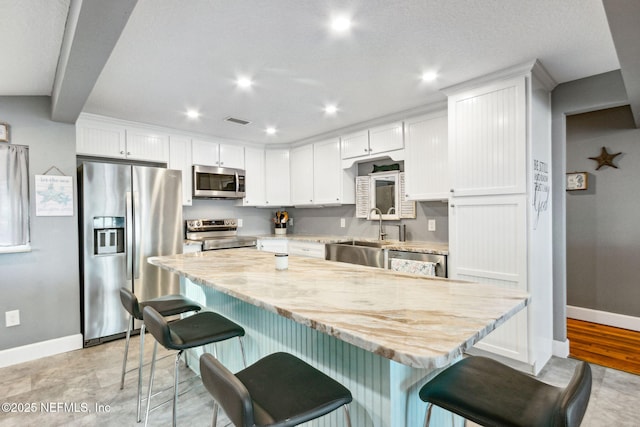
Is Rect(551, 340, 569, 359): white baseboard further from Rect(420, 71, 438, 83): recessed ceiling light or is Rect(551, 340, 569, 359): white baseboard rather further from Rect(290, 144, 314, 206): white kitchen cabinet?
Rect(290, 144, 314, 206): white kitchen cabinet

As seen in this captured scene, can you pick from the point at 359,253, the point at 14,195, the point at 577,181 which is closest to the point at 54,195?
the point at 14,195

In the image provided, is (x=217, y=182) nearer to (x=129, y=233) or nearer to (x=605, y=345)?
(x=129, y=233)

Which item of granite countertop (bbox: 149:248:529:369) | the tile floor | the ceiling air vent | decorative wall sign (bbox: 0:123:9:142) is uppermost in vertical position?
the ceiling air vent

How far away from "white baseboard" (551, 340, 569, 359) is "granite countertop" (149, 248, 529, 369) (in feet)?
6.79

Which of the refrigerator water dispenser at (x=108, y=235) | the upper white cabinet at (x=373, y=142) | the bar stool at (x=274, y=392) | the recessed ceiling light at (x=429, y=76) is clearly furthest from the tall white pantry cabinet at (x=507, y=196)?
the refrigerator water dispenser at (x=108, y=235)

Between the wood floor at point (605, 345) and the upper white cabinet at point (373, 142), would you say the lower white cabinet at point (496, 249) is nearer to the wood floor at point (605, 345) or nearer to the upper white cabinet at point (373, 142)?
the wood floor at point (605, 345)

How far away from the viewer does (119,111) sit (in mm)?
3250

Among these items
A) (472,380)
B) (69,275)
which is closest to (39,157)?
(69,275)

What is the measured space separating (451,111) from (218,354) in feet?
8.83

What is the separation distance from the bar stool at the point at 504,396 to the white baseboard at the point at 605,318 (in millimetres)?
3451

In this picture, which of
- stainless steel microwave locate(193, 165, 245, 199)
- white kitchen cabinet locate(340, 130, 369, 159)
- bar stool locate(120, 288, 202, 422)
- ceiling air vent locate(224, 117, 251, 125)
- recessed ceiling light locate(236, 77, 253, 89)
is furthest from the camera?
stainless steel microwave locate(193, 165, 245, 199)

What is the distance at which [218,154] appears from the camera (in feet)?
14.5

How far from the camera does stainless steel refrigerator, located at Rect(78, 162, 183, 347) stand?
304cm

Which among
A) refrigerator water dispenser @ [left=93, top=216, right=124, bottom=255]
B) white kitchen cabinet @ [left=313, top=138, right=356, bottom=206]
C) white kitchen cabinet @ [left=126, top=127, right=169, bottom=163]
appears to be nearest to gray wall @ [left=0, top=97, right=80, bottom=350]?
refrigerator water dispenser @ [left=93, top=216, right=124, bottom=255]
